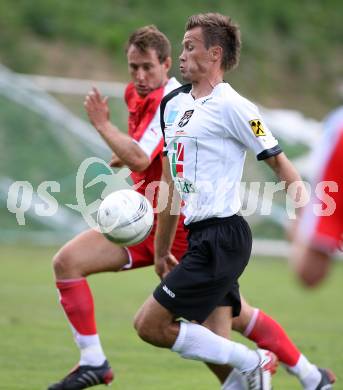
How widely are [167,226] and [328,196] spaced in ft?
6.40

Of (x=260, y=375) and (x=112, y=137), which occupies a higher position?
(x=112, y=137)

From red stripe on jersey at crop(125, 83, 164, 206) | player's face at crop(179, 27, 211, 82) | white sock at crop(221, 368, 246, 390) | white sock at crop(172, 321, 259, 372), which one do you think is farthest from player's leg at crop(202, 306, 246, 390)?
player's face at crop(179, 27, 211, 82)

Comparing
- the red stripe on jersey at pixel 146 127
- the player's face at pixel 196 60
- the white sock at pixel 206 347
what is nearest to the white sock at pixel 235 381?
the white sock at pixel 206 347

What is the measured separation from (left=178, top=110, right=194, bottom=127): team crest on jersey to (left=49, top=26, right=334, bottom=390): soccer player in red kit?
0.69 metres

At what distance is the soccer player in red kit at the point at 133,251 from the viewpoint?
233 inches

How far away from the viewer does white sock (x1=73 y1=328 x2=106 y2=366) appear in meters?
6.03

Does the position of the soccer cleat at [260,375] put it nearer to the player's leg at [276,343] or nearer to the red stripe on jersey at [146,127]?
the player's leg at [276,343]

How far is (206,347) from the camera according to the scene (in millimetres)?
5258

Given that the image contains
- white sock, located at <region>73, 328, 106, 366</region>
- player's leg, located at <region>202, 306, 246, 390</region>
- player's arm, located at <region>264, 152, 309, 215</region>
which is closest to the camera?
player's arm, located at <region>264, 152, 309, 215</region>

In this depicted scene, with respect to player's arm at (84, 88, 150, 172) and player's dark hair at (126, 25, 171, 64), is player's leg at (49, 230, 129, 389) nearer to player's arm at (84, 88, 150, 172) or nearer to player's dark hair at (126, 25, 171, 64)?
player's arm at (84, 88, 150, 172)

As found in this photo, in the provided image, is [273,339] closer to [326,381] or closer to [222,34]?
[326,381]

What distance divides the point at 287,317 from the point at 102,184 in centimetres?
741

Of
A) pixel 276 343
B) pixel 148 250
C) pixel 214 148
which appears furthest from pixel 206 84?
pixel 276 343

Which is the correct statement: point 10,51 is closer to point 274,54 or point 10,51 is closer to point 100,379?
point 274,54
